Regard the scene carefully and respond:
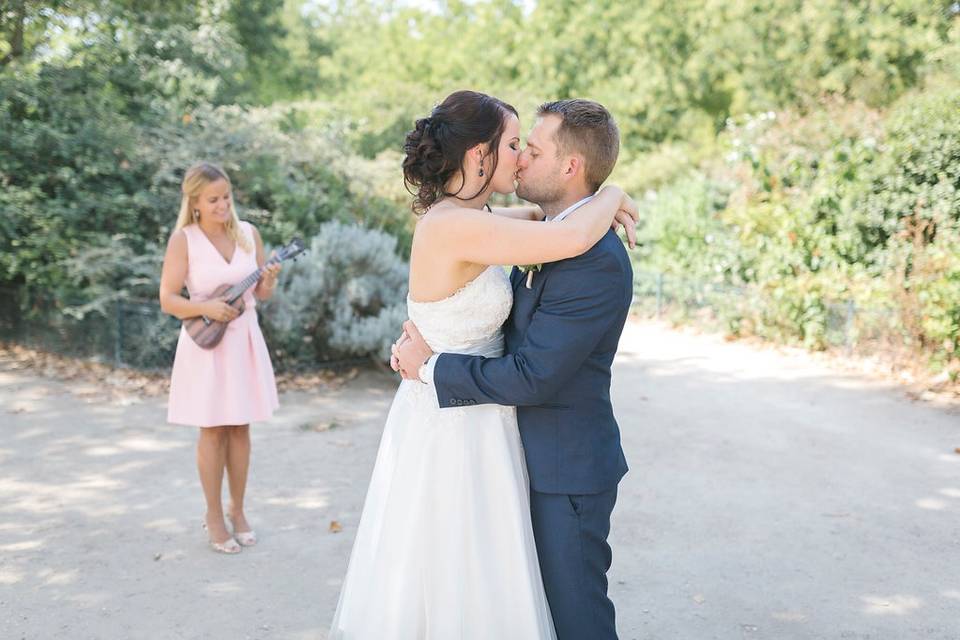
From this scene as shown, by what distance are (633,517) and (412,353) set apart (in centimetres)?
282

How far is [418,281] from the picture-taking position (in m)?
2.78

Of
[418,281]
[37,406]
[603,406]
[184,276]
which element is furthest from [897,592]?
[37,406]

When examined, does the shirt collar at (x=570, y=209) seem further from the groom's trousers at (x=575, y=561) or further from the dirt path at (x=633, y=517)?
the dirt path at (x=633, y=517)

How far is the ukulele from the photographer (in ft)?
15.2

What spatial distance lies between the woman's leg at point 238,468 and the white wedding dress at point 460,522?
214 centimetres

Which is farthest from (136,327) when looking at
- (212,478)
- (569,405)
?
(569,405)

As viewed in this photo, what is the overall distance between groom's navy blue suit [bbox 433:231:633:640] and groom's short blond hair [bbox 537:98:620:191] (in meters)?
0.25

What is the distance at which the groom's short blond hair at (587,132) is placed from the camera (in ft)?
8.61

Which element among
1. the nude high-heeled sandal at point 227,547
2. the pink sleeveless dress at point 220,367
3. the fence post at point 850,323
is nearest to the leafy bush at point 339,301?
the pink sleeveless dress at point 220,367

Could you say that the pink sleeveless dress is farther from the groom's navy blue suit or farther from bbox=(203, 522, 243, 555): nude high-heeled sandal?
the groom's navy blue suit

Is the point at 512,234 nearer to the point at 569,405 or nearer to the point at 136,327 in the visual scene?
the point at 569,405

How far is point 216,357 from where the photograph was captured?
466cm

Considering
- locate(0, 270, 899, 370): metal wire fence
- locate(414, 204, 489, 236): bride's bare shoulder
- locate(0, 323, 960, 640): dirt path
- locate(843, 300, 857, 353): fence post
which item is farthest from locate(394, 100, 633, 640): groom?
locate(843, 300, 857, 353): fence post

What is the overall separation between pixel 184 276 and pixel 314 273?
13.3 ft
